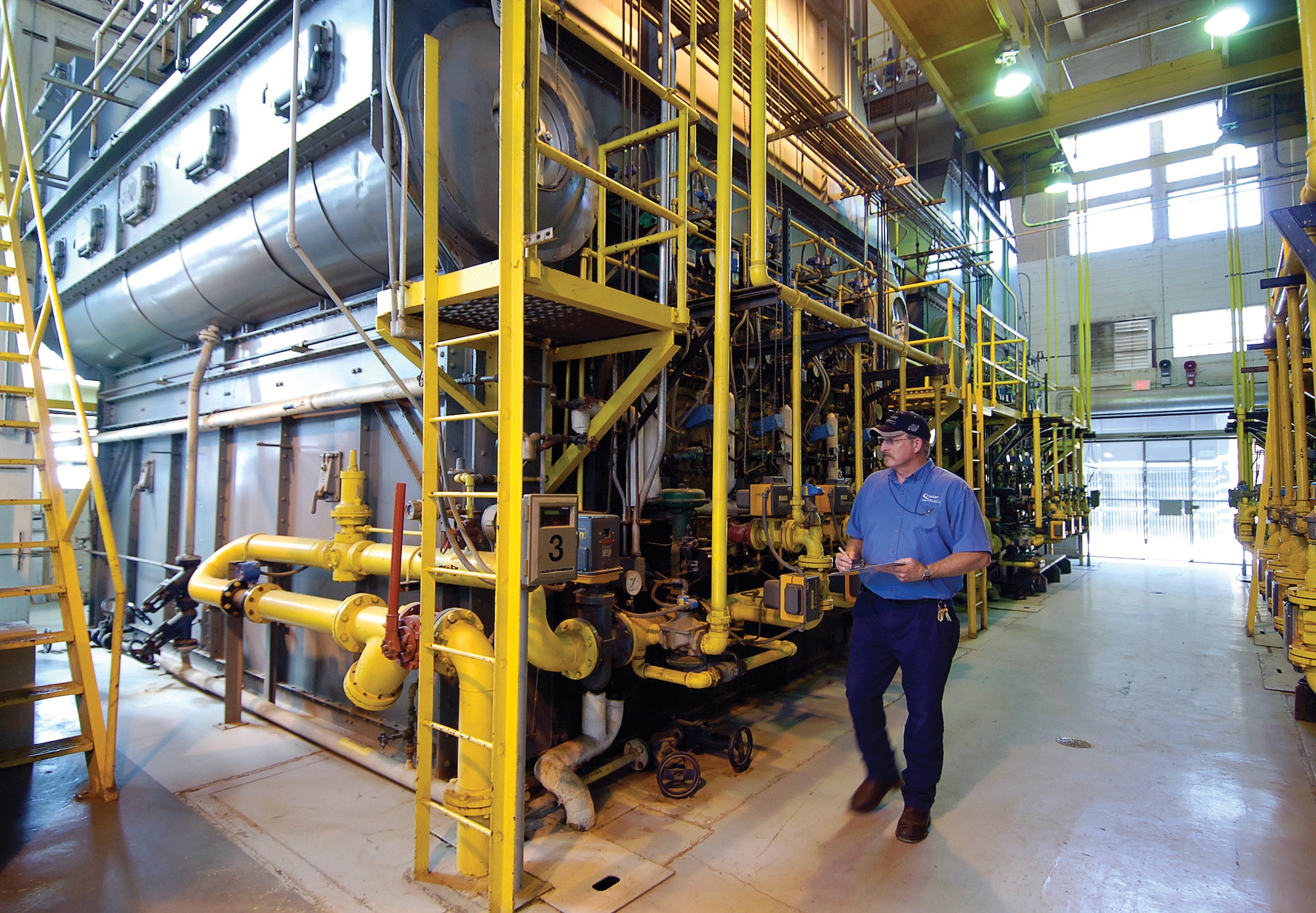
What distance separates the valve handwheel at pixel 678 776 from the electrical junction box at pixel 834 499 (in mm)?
1810

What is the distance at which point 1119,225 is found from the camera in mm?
16000

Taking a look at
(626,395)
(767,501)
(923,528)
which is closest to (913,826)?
(923,528)

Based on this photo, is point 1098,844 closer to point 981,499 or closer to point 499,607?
point 499,607

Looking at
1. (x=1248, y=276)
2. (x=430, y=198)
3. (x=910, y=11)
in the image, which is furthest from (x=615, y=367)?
(x=1248, y=276)

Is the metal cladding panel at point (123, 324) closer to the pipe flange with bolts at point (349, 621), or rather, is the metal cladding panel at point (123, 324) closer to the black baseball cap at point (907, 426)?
the pipe flange with bolts at point (349, 621)

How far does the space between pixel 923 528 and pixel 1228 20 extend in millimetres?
6878

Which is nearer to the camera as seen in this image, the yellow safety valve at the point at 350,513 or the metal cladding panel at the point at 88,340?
the yellow safety valve at the point at 350,513

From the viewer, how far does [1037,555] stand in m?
10.6

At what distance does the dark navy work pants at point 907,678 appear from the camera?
321cm

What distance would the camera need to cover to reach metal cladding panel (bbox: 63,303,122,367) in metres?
7.67

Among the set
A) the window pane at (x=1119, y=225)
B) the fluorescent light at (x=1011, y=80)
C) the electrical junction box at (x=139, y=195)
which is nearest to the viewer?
the electrical junction box at (x=139, y=195)

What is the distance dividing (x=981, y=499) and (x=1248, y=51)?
221 inches

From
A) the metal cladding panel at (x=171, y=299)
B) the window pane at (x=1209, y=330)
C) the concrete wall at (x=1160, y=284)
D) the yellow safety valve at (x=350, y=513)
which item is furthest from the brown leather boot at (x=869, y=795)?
the window pane at (x=1209, y=330)

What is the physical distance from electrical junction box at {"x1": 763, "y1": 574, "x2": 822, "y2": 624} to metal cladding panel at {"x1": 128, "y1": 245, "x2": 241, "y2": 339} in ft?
16.9
